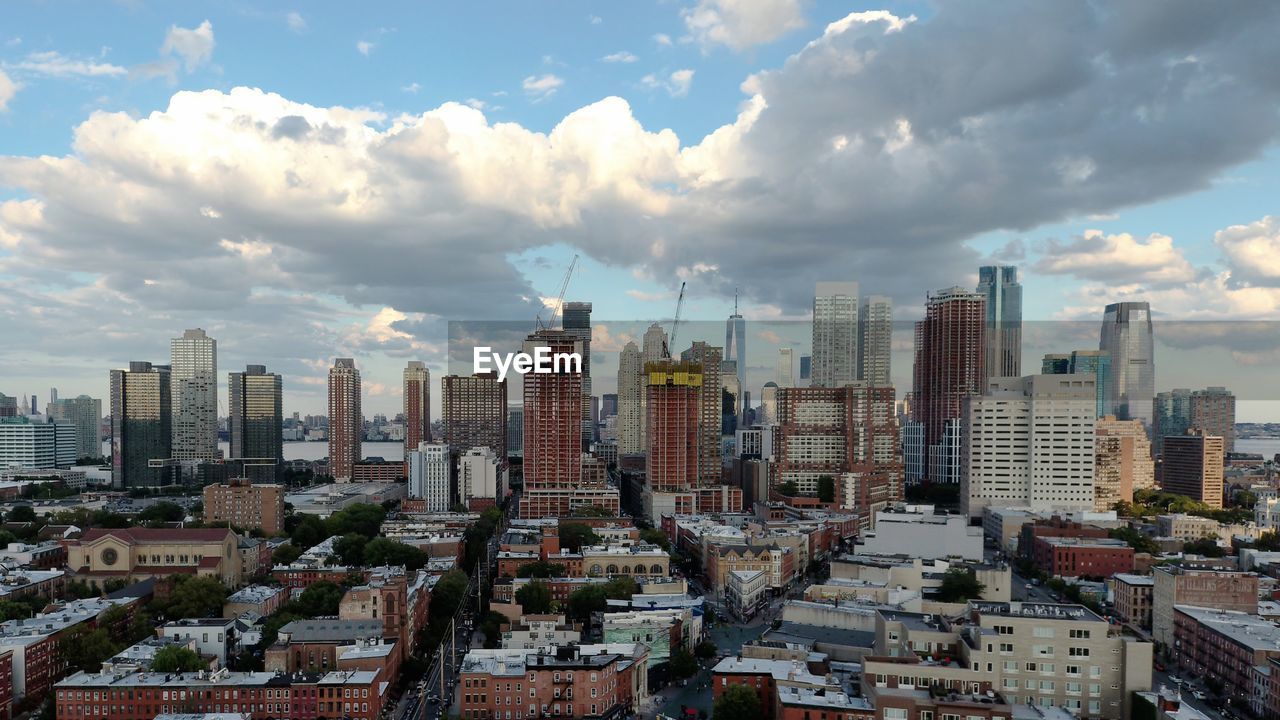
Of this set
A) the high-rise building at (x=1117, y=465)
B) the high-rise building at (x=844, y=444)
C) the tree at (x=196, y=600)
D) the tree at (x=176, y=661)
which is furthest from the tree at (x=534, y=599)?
the high-rise building at (x=1117, y=465)

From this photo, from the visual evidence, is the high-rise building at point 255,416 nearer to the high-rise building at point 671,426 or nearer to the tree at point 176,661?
the high-rise building at point 671,426

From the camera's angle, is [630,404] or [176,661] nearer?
[176,661]

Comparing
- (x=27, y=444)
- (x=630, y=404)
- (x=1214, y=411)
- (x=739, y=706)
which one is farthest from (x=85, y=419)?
(x=1214, y=411)

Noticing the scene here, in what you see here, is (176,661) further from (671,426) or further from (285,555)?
(671,426)

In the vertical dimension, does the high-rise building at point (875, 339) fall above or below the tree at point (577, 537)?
above

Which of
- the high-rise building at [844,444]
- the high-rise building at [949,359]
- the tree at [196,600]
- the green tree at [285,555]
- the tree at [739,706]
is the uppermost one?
the high-rise building at [949,359]
